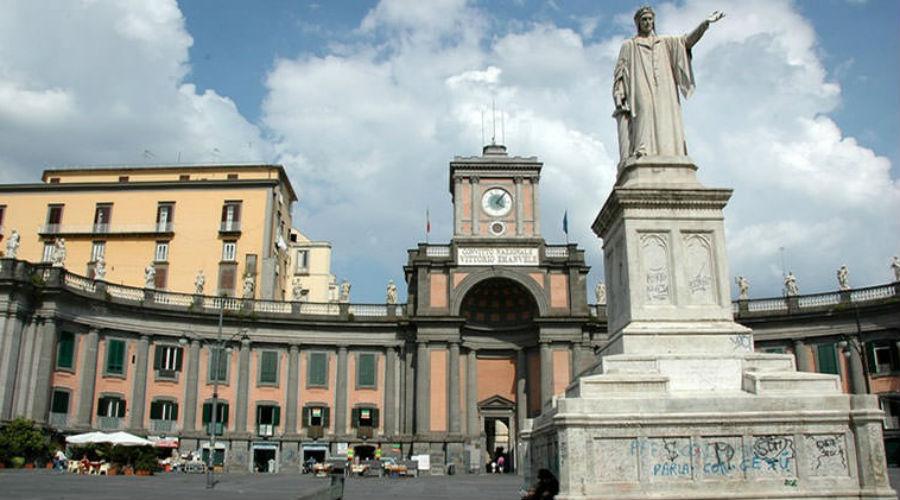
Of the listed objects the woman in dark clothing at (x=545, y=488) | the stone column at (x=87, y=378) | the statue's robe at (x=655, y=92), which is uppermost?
the statue's robe at (x=655, y=92)

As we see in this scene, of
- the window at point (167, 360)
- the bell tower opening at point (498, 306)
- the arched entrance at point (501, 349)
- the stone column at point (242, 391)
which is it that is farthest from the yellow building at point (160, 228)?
the arched entrance at point (501, 349)

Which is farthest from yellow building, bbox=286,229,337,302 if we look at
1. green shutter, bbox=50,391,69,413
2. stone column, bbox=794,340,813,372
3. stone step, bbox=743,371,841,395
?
stone step, bbox=743,371,841,395

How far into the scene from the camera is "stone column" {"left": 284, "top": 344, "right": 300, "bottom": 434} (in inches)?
1896

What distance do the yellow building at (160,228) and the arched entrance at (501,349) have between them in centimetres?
1552

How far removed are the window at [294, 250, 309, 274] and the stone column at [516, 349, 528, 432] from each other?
28.5 meters

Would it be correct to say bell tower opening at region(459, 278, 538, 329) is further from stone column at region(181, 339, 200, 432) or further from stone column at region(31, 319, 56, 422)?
stone column at region(31, 319, 56, 422)

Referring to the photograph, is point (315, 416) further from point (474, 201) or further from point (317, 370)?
point (474, 201)

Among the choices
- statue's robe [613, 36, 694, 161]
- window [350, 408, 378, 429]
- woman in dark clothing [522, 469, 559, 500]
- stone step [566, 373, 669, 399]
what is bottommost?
woman in dark clothing [522, 469, 559, 500]

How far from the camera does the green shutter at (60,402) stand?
41.1 meters

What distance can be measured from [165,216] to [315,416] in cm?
1963

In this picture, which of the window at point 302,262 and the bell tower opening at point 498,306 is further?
the window at point 302,262

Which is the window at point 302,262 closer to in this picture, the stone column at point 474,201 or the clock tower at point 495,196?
the clock tower at point 495,196

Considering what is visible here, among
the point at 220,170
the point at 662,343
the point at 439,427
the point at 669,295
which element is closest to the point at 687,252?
the point at 669,295

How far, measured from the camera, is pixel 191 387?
46.7 metres
